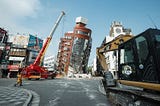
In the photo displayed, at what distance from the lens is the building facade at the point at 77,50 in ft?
278

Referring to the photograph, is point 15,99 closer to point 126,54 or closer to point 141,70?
point 126,54

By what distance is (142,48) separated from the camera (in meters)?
5.04

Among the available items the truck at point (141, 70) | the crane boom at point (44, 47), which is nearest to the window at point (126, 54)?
the truck at point (141, 70)

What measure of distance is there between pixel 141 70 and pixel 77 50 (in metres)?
80.2

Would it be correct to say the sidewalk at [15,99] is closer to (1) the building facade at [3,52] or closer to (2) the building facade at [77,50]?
(1) the building facade at [3,52]

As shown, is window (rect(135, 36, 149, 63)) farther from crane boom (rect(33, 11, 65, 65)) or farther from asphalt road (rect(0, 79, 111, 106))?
crane boom (rect(33, 11, 65, 65))

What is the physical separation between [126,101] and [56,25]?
115 feet

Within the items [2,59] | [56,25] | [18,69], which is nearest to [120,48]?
[56,25]

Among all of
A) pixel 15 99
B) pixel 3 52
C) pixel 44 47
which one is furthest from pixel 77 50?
pixel 15 99

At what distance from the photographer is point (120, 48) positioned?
6.75 m

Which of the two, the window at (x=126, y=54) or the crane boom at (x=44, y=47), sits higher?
the crane boom at (x=44, y=47)

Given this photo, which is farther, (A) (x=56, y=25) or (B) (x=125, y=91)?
(A) (x=56, y=25)

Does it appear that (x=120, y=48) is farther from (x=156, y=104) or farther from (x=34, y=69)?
(x=34, y=69)

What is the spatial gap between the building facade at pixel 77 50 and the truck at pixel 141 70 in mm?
78267
